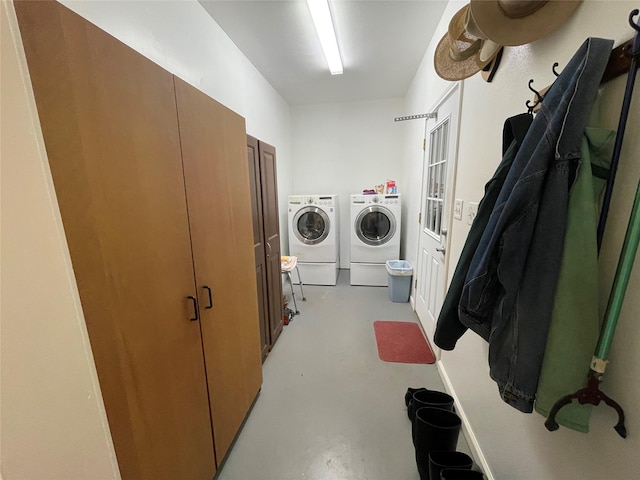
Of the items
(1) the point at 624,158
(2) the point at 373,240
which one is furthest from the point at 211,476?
(2) the point at 373,240

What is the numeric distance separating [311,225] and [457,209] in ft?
7.78

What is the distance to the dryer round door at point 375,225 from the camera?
359 cm

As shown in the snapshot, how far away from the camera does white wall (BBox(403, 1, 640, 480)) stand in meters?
0.62

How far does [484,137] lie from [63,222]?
1762 mm

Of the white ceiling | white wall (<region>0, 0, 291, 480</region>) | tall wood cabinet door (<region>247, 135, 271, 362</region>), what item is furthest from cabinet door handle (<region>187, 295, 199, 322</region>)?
the white ceiling

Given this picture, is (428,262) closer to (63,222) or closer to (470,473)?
(470,473)

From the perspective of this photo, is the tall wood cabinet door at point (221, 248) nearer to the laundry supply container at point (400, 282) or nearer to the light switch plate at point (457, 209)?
the light switch plate at point (457, 209)

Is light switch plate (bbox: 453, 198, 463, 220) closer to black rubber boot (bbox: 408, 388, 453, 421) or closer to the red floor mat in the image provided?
black rubber boot (bbox: 408, 388, 453, 421)

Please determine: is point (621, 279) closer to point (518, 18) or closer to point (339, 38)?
point (518, 18)

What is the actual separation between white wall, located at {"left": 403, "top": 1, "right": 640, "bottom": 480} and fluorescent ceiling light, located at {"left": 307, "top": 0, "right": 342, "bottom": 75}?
89 cm

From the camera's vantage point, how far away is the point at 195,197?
1064 mm

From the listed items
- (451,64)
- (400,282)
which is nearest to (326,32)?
(451,64)

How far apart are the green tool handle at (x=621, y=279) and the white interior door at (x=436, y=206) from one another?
4.31 ft

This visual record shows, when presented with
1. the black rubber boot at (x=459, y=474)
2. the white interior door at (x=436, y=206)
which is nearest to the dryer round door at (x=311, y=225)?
the white interior door at (x=436, y=206)
